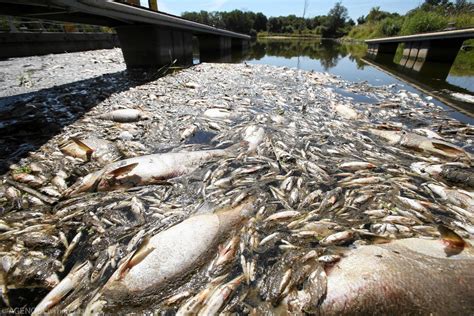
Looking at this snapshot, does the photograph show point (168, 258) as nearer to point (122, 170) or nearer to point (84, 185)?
point (122, 170)

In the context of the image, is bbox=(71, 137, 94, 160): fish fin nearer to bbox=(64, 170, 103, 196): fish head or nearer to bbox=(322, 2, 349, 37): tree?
bbox=(64, 170, 103, 196): fish head

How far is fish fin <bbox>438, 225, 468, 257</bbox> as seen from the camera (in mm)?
2123

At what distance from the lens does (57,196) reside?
3.23 m

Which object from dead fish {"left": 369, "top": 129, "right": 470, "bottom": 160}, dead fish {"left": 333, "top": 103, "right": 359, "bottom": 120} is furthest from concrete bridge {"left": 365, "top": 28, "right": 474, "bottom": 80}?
dead fish {"left": 369, "top": 129, "right": 470, "bottom": 160}

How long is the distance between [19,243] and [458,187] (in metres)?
5.88

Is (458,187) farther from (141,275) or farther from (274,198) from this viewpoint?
(141,275)

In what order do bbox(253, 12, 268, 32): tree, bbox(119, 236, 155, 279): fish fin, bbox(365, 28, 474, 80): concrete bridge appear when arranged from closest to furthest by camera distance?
bbox(119, 236, 155, 279): fish fin, bbox(365, 28, 474, 80): concrete bridge, bbox(253, 12, 268, 32): tree

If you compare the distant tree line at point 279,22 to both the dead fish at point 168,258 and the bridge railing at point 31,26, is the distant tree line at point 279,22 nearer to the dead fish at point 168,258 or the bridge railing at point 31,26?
the bridge railing at point 31,26

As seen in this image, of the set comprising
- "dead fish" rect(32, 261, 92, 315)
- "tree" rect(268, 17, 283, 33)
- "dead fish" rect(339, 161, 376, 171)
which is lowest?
"dead fish" rect(32, 261, 92, 315)

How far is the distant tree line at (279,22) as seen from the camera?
85.2m

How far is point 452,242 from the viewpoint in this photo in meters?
2.17

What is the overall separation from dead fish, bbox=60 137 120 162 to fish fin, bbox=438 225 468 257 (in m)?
4.73

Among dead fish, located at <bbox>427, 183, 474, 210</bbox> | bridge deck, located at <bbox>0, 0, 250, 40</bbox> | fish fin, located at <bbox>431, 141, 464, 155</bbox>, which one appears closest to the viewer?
dead fish, located at <bbox>427, 183, 474, 210</bbox>

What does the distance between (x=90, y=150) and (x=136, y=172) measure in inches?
55.4
